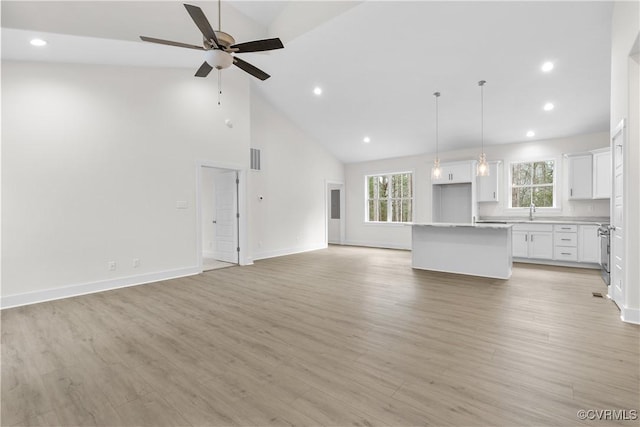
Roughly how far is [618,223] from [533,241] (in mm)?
3046

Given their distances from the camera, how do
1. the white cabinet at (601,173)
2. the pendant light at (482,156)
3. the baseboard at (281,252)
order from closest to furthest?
the pendant light at (482,156), the white cabinet at (601,173), the baseboard at (281,252)

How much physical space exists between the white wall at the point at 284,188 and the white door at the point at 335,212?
39.4 inches

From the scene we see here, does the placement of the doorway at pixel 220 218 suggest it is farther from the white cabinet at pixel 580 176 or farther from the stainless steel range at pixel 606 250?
the white cabinet at pixel 580 176

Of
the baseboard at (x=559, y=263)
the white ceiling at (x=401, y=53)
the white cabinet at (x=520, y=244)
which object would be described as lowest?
the baseboard at (x=559, y=263)

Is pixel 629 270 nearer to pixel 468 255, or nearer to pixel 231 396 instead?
pixel 468 255

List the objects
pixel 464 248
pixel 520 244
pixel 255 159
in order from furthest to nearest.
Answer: pixel 255 159 → pixel 520 244 → pixel 464 248

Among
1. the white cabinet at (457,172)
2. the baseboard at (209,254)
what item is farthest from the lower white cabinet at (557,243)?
the baseboard at (209,254)

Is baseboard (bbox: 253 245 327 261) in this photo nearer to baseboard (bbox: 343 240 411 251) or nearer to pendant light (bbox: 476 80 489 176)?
baseboard (bbox: 343 240 411 251)

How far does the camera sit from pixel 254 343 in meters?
2.65

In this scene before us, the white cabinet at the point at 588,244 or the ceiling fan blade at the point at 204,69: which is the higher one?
the ceiling fan blade at the point at 204,69

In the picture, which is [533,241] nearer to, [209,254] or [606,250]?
[606,250]

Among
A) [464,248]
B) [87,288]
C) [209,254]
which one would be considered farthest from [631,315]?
[209,254]

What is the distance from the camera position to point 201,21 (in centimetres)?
240

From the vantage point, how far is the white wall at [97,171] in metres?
3.90
